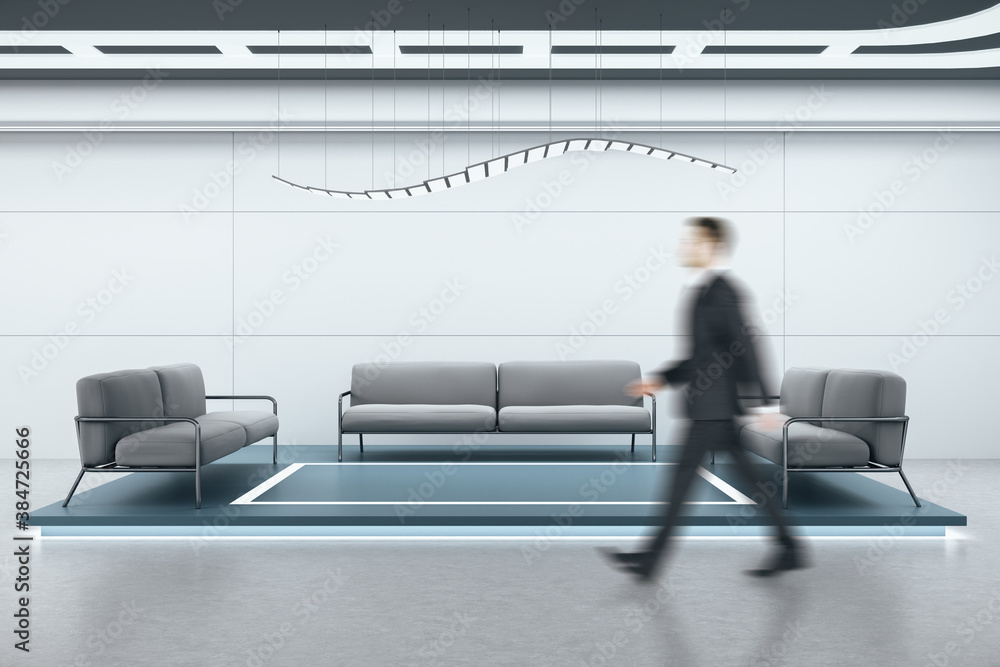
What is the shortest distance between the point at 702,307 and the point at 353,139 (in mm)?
5424

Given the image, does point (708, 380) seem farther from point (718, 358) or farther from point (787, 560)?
point (787, 560)

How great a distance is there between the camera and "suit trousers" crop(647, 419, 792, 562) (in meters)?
3.43

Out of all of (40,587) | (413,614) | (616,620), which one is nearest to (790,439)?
(616,620)

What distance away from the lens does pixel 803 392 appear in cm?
621

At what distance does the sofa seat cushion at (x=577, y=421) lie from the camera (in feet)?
21.6

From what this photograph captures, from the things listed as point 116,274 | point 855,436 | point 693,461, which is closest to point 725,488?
point 855,436

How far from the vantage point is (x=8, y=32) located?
6.62 metres

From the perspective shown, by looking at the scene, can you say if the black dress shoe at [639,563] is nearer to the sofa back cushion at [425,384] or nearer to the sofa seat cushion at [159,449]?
the sofa seat cushion at [159,449]
